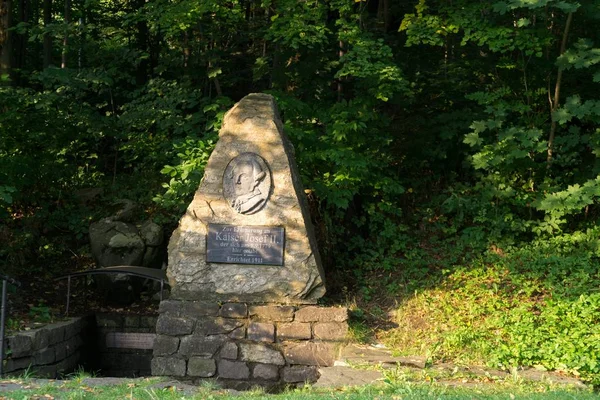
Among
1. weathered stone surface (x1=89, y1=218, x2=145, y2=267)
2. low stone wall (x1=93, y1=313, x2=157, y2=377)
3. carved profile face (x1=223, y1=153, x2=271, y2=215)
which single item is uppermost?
carved profile face (x1=223, y1=153, x2=271, y2=215)

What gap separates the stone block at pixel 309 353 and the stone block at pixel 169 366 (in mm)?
1189

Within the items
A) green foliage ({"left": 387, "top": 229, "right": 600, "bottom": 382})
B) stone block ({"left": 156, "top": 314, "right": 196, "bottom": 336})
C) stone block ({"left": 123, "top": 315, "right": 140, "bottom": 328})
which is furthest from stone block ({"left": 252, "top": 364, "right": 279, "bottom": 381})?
stone block ({"left": 123, "top": 315, "right": 140, "bottom": 328})

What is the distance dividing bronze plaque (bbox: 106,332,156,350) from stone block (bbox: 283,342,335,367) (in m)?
2.98

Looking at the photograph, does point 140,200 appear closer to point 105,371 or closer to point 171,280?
point 105,371

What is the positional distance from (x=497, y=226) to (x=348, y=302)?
3.12 meters

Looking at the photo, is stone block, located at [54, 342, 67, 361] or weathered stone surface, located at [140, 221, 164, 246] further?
weathered stone surface, located at [140, 221, 164, 246]

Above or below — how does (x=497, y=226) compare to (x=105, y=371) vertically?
above

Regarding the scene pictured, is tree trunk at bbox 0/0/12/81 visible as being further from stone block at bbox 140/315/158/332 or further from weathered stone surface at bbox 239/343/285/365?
weathered stone surface at bbox 239/343/285/365

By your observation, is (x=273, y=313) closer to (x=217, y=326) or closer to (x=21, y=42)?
(x=217, y=326)

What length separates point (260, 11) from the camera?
14.9 meters

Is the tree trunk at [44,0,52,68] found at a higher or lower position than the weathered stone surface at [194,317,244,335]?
higher

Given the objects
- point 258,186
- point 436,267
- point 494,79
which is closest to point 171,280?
point 258,186

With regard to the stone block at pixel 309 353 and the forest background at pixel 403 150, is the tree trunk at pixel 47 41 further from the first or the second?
the stone block at pixel 309 353

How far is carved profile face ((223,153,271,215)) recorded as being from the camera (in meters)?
8.56
